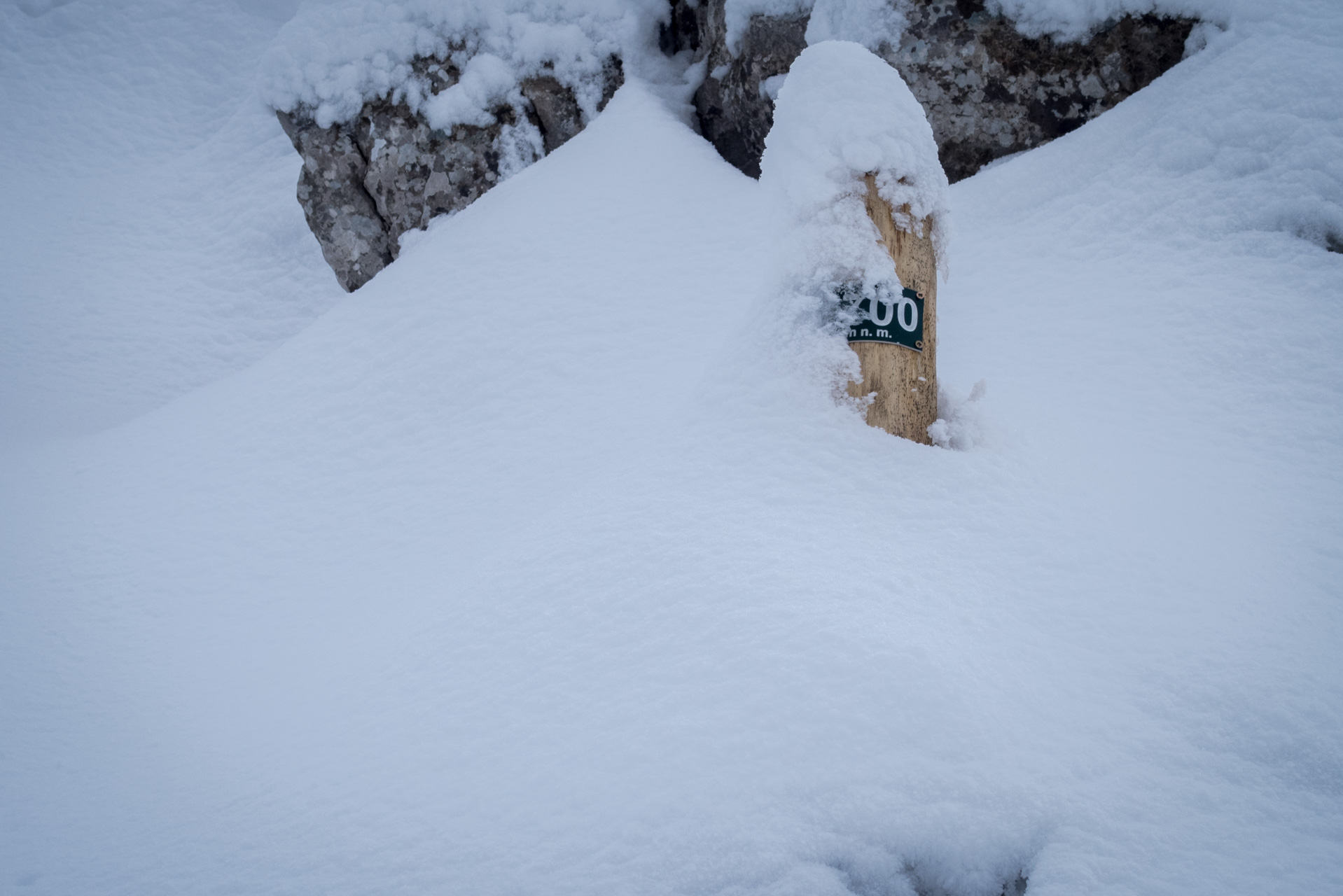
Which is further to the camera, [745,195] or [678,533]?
[745,195]

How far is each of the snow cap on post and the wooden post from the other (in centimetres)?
5

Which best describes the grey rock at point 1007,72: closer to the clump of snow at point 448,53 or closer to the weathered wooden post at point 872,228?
the weathered wooden post at point 872,228

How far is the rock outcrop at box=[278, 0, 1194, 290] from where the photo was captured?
3.78 metres

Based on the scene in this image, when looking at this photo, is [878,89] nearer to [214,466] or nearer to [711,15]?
[711,15]

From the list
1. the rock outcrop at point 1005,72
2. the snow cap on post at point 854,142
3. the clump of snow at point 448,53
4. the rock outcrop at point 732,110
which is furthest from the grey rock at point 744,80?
the snow cap on post at point 854,142

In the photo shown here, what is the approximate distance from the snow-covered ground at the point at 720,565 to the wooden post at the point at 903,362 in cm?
13

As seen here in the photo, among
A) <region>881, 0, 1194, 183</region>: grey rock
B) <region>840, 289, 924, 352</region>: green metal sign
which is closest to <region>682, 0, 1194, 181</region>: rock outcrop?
<region>881, 0, 1194, 183</region>: grey rock

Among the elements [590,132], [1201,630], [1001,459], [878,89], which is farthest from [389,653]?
[590,132]

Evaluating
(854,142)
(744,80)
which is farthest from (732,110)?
Result: (854,142)

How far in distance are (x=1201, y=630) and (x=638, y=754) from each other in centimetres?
135

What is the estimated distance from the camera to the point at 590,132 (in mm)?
4723

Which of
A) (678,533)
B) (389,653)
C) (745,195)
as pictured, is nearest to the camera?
(678,533)

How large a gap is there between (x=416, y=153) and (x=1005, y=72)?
345 cm

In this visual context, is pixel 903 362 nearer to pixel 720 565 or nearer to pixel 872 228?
pixel 872 228
